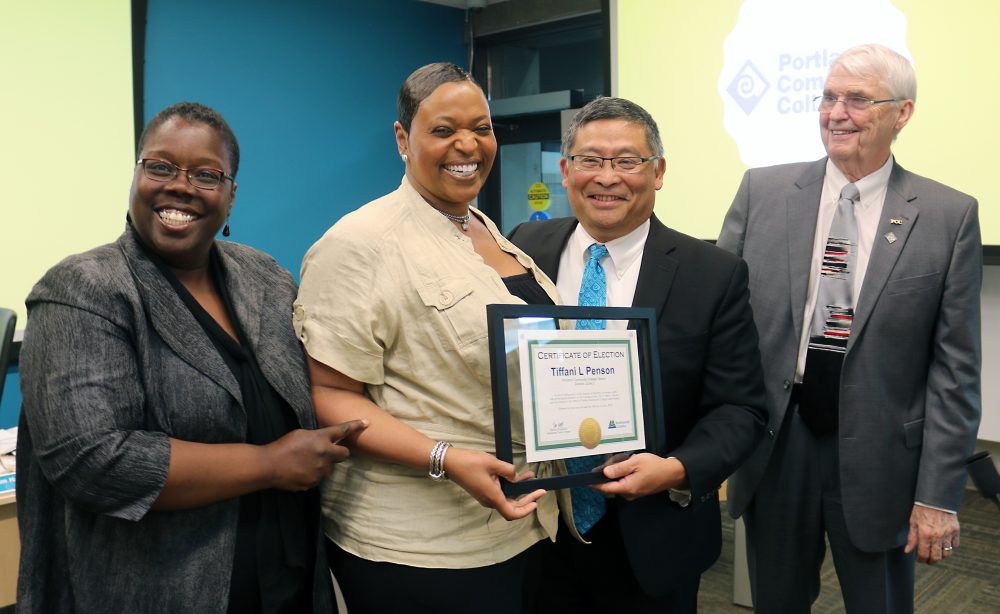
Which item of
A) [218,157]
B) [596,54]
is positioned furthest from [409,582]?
[596,54]

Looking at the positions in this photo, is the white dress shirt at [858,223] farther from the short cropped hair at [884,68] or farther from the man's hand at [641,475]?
the man's hand at [641,475]

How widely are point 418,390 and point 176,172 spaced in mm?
544

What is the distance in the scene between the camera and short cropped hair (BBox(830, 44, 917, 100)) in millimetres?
1963

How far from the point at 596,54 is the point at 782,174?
4435 mm

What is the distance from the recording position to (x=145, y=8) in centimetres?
473

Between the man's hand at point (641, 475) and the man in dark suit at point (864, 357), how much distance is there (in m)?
0.57

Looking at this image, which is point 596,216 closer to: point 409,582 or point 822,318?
point 822,318

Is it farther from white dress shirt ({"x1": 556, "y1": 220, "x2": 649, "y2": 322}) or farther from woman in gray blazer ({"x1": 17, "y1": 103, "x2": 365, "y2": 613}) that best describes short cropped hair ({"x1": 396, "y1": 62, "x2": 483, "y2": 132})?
white dress shirt ({"x1": 556, "y1": 220, "x2": 649, "y2": 322})

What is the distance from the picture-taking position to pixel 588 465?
167cm

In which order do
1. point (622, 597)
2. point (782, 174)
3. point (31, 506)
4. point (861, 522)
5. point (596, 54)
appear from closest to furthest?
point (31, 506) → point (622, 597) → point (861, 522) → point (782, 174) → point (596, 54)

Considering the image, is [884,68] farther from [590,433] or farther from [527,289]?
[590,433]

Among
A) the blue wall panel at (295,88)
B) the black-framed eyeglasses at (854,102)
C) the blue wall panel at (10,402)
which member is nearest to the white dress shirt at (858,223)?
the black-framed eyeglasses at (854,102)

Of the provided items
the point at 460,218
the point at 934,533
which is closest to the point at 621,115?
the point at 460,218

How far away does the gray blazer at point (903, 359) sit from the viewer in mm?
1921
